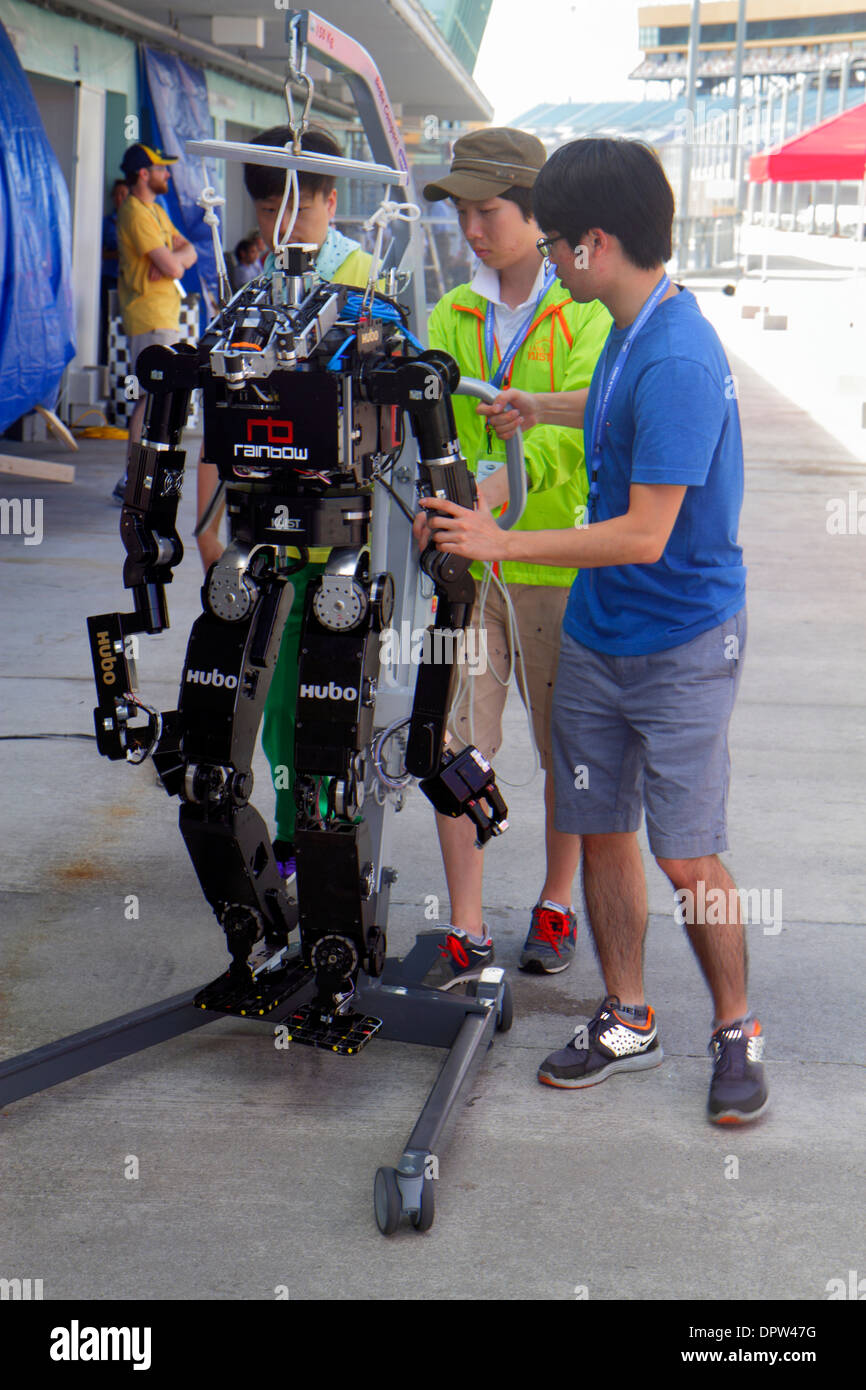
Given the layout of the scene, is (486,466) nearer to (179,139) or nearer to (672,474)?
(672,474)

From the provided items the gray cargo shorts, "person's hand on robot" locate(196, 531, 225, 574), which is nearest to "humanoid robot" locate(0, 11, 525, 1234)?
the gray cargo shorts

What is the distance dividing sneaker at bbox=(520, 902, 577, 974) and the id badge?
3.70ft

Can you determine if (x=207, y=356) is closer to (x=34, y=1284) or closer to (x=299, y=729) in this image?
(x=299, y=729)

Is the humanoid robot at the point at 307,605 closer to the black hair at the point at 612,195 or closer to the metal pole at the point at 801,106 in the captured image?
the black hair at the point at 612,195

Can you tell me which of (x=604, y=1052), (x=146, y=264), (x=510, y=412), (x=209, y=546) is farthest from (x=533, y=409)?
(x=146, y=264)

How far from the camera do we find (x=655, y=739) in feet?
9.63

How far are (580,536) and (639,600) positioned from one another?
9.7 inches

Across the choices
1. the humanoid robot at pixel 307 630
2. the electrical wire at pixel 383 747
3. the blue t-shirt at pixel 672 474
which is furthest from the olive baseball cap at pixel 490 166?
the electrical wire at pixel 383 747

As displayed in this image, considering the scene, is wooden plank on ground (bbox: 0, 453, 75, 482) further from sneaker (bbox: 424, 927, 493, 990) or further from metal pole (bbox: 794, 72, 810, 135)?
metal pole (bbox: 794, 72, 810, 135)

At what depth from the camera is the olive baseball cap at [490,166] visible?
3.26 meters

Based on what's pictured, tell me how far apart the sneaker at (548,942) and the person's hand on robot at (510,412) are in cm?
130

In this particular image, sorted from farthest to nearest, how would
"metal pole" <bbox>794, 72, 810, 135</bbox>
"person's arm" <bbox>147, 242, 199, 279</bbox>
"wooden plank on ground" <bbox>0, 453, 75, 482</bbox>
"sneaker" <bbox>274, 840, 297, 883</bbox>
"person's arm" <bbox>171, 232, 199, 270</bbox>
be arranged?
1. "metal pole" <bbox>794, 72, 810, 135</bbox>
2. "wooden plank on ground" <bbox>0, 453, 75, 482</bbox>
3. "person's arm" <bbox>171, 232, 199, 270</bbox>
4. "person's arm" <bbox>147, 242, 199, 279</bbox>
5. "sneaker" <bbox>274, 840, 297, 883</bbox>

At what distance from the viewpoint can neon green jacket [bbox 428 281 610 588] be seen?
11.1ft
